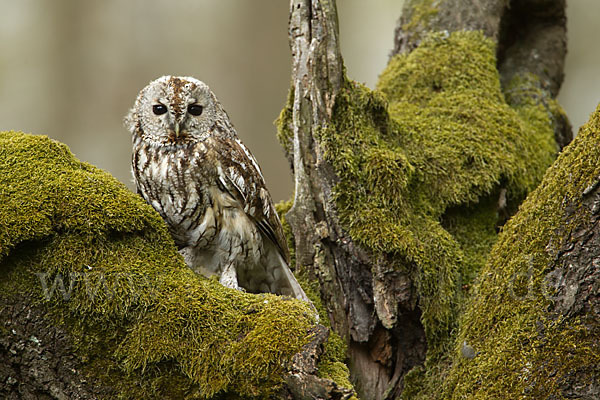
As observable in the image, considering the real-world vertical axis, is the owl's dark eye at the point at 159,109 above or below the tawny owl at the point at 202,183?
above

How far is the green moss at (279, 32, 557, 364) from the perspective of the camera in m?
2.75

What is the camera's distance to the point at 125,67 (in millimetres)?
7746

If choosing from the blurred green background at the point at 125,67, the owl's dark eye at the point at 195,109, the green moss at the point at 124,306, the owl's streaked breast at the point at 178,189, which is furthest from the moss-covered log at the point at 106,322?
the blurred green background at the point at 125,67

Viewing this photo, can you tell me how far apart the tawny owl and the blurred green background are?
4.66m

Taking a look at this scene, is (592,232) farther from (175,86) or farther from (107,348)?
(175,86)

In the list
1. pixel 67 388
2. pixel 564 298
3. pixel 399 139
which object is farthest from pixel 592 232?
pixel 67 388

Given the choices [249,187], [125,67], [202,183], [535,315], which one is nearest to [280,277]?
[249,187]

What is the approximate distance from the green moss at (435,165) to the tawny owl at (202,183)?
437 mm

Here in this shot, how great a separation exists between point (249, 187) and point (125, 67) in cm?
573

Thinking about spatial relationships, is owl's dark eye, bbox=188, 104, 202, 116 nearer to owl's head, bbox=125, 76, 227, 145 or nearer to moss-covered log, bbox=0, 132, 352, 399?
owl's head, bbox=125, 76, 227, 145

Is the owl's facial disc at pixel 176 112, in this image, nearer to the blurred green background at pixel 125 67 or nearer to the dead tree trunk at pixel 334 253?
the dead tree trunk at pixel 334 253

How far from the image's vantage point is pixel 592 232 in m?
1.81

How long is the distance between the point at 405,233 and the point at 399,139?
2.55 feet

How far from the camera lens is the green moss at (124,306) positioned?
1881 mm
